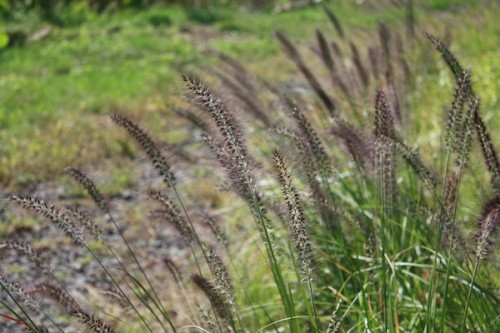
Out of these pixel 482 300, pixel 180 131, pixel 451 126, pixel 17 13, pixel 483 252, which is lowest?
pixel 17 13

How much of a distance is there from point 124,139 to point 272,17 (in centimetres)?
1020

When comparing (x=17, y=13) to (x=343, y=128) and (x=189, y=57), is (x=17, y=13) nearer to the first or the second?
(x=189, y=57)

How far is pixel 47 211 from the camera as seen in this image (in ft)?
5.77

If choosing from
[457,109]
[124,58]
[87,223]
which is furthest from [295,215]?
[124,58]

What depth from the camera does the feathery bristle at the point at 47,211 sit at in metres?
1.75

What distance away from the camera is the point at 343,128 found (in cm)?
240

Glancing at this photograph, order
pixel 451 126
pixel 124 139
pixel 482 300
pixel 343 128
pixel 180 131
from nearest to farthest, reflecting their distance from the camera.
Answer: pixel 451 126 < pixel 482 300 < pixel 343 128 < pixel 124 139 < pixel 180 131

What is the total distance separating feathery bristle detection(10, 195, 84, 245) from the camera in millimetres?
1752

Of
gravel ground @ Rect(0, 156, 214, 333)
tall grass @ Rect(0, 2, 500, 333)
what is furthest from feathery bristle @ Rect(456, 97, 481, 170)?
gravel ground @ Rect(0, 156, 214, 333)

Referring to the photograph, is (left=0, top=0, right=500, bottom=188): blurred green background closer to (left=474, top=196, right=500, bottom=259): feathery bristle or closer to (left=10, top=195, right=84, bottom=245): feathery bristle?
(left=10, top=195, right=84, bottom=245): feathery bristle

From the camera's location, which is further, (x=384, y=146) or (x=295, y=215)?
(x=384, y=146)

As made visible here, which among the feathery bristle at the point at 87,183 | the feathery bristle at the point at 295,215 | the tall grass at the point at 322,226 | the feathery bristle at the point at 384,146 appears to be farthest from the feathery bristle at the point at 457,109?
the feathery bristle at the point at 87,183

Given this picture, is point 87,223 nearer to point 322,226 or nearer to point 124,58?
point 322,226

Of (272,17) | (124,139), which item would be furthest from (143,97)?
(272,17)
